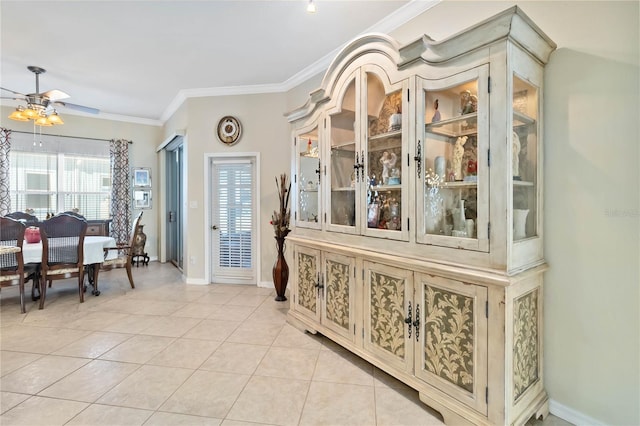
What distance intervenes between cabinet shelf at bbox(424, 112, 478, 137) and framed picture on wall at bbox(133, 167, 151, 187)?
642cm

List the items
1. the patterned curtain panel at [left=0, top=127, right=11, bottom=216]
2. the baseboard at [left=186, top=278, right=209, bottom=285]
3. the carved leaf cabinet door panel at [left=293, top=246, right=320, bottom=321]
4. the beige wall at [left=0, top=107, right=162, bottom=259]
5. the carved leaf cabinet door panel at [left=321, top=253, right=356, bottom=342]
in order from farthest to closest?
the beige wall at [left=0, top=107, right=162, bottom=259] < the patterned curtain panel at [left=0, top=127, right=11, bottom=216] < the baseboard at [left=186, top=278, right=209, bottom=285] < the carved leaf cabinet door panel at [left=293, top=246, right=320, bottom=321] < the carved leaf cabinet door panel at [left=321, top=253, right=356, bottom=342]

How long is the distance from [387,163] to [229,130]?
10.5 ft

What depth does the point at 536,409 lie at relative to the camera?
1.81m

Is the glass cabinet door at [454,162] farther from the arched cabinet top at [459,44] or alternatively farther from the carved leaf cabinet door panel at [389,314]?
the carved leaf cabinet door panel at [389,314]

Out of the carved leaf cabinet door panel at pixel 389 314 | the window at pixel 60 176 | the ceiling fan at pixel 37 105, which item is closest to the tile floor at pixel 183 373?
the carved leaf cabinet door panel at pixel 389 314

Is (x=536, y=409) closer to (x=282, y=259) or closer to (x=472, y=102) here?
(x=472, y=102)

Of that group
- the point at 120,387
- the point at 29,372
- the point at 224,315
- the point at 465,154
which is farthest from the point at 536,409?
the point at 29,372

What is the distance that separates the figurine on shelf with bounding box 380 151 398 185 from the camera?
88.1 inches

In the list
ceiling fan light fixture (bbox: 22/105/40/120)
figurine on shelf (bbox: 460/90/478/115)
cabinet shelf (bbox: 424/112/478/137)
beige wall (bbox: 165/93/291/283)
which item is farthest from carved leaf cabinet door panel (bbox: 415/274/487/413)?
ceiling fan light fixture (bbox: 22/105/40/120)

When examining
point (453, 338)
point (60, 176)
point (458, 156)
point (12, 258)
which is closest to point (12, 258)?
point (12, 258)

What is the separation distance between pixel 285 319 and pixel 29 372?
2.09 meters

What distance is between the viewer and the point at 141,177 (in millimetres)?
6621

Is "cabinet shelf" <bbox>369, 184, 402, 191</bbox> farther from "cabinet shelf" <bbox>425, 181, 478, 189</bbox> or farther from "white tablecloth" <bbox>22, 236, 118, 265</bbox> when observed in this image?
"white tablecloth" <bbox>22, 236, 118, 265</bbox>

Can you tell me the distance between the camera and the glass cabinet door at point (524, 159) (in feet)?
5.60
